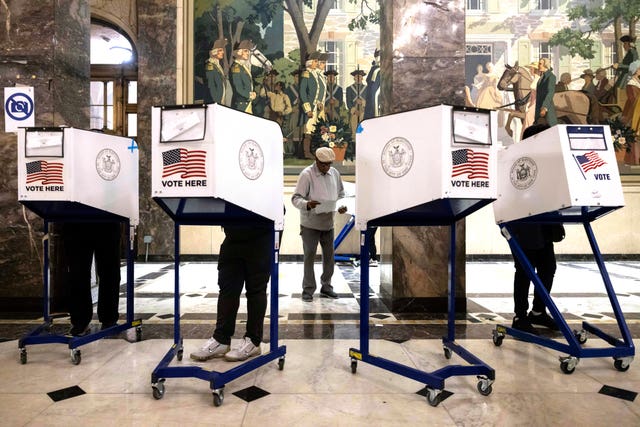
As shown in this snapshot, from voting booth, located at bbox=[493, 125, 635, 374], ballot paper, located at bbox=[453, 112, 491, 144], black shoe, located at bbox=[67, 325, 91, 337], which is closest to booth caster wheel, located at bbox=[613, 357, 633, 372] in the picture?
voting booth, located at bbox=[493, 125, 635, 374]

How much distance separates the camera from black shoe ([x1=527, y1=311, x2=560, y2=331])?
3.15 meters

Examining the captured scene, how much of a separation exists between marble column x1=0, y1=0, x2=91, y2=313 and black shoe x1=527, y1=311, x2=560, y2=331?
3.84 metres

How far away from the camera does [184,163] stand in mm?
1900

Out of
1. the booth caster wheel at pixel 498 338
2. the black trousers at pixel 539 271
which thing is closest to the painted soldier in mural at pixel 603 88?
the black trousers at pixel 539 271

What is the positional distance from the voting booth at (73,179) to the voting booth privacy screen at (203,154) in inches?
34.4

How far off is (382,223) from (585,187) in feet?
3.77

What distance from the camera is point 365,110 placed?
25.1ft

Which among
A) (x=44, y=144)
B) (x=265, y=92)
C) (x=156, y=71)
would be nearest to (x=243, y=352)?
(x=44, y=144)

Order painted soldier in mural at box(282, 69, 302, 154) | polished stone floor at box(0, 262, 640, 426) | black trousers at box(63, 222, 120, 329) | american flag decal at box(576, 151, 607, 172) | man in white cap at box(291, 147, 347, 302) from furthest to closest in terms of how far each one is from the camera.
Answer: painted soldier in mural at box(282, 69, 302, 154) → man in white cap at box(291, 147, 347, 302) → black trousers at box(63, 222, 120, 329) → american flag decal at box(576, 151, 607, 172) → polished stone floor at box(0, 262, 640, 426)

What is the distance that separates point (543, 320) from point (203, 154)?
2.80 meters

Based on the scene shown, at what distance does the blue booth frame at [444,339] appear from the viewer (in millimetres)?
1981

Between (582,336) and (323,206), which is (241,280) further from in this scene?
(582,336)

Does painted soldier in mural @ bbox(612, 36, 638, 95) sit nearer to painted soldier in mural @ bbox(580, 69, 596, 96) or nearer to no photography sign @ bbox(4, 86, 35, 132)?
painted soldier in mural @ bbox(580, 69, 596, 96)

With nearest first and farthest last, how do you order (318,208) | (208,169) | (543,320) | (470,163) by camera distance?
1. (208,169)
2. (470,163)
3. (543,320)
4. (318,208)
